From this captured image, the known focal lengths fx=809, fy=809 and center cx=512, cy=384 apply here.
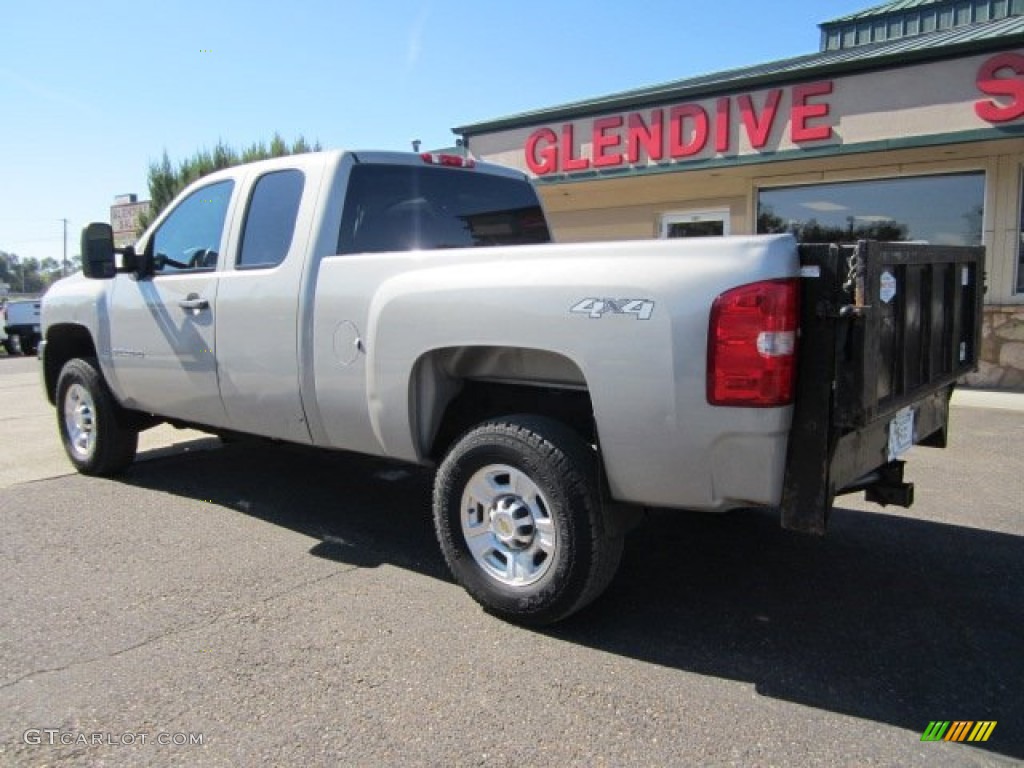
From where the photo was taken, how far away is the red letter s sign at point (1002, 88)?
9289 millimetres

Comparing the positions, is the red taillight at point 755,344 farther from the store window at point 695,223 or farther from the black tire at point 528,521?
the store window at point 695,223

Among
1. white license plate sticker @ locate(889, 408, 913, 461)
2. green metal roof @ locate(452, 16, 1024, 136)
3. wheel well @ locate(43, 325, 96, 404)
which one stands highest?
green metal roof @ locate(452, 16, 1024, 136)

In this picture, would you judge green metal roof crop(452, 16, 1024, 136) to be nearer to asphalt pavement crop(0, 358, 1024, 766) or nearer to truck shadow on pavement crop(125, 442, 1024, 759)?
asphalt pavement crop(0, 358, 1024, 766)

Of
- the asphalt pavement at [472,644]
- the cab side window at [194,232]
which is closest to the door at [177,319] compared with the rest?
the cab side window at [194,232]

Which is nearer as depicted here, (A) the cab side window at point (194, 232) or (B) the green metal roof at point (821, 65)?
(A) the cab side window at point (194, 232)

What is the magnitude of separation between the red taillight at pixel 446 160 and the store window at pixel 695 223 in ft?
27.6

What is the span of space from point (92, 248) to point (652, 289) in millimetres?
3866

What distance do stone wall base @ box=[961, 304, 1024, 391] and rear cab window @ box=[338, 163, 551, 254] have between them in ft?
26.4

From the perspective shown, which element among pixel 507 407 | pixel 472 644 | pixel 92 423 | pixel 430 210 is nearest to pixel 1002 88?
pixel 430 210

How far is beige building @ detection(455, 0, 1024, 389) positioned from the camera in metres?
9.88

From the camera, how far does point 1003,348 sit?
10555 mm

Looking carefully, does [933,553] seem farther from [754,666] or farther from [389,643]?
[389,643]

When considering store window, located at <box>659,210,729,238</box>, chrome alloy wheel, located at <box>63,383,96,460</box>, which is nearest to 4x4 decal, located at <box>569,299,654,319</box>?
chrome alloy wheel, located at <box>63,383,96,460</box>

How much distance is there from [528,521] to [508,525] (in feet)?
0.31
